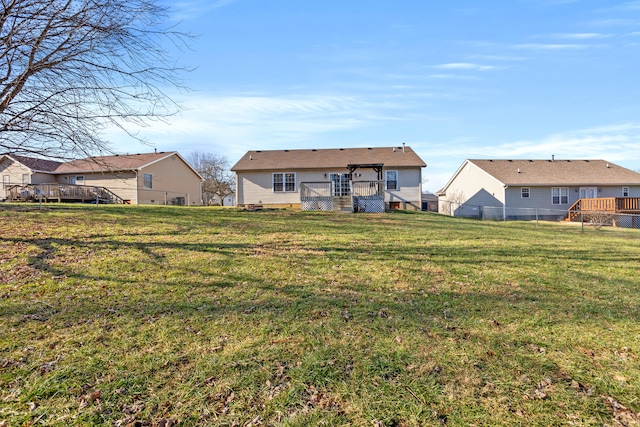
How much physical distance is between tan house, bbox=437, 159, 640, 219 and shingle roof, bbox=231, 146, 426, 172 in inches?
241

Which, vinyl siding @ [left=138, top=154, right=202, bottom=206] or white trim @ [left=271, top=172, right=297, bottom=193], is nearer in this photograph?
white trim @ [left=271, top=172, right=297, bottom=193]

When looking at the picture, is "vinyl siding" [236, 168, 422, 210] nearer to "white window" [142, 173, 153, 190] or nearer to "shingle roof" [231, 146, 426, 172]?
"shingle roof" [231, 146, 426, 172]

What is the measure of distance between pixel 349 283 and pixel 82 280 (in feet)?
14.3

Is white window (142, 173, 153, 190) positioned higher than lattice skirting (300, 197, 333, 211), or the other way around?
white window (142, 173, 153, 190)

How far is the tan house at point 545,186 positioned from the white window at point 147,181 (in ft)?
76.1

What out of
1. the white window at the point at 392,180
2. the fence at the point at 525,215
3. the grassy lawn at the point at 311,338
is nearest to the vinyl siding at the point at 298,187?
the white window at the point at 392,180

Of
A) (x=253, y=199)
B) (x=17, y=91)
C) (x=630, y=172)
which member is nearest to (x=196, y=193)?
(x=253, y=199)

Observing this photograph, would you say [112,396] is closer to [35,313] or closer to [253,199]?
[35,313]

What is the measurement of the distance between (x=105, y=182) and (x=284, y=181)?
559 inches

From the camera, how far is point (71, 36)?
18.9 feet

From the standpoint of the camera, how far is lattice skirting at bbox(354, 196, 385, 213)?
728 inches

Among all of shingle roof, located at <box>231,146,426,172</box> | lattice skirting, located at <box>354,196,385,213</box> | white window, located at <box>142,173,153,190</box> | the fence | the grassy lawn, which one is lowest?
the grassy lawn

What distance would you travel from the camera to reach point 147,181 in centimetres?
2636

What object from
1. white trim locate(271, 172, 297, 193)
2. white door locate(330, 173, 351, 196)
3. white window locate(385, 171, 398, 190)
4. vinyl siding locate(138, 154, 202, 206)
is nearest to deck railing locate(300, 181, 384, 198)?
white door locate(330, 173, 351, 196)
